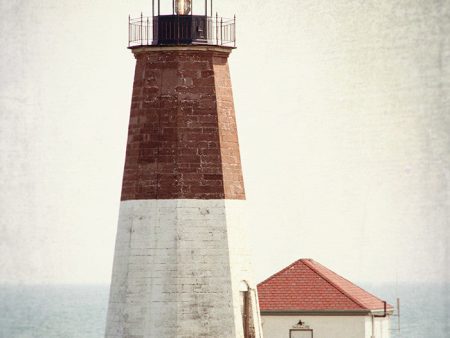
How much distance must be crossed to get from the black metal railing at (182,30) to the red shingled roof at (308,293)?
34.3ft

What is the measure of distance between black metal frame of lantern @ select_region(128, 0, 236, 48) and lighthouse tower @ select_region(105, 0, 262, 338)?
0.7 inches

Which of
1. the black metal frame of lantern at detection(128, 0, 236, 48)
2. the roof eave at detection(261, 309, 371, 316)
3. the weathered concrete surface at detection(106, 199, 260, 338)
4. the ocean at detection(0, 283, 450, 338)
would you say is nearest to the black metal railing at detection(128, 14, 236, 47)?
the black metal frame of lantern at detection(128, 0, 236, 48)

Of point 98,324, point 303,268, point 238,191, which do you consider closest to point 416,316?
point 98,324

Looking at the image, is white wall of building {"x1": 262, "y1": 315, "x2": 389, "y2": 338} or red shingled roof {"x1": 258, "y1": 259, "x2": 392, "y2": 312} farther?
red shingled roof {"x1": 258, "y1": 259, "x2": 392, "y2": 312}

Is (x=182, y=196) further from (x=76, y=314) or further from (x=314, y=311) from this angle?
(x=76, y=314)

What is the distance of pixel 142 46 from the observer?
105 feet

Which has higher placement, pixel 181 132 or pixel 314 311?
pixel 181 132

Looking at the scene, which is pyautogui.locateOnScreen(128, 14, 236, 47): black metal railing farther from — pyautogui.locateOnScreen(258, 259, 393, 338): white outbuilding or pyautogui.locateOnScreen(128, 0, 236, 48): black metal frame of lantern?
pyautogui.locateOnScreen(258, 259, 393, 338): white outbuilding

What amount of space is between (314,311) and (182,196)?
10452 millimetres

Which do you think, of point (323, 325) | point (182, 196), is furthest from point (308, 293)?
point (182, 196)

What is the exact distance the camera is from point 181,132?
104 feet

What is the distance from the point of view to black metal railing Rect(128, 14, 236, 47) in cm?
3200

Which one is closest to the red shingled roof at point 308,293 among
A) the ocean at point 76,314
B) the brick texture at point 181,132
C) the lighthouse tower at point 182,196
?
the lighthouse tower at point 182,196

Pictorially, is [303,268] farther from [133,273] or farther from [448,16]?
[133,273]
